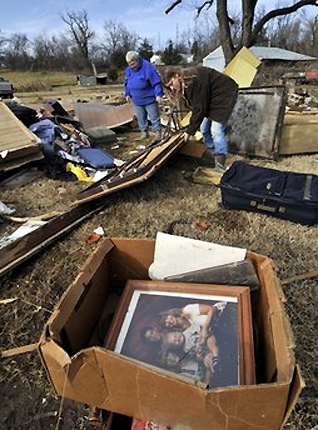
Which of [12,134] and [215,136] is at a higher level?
[12,134]

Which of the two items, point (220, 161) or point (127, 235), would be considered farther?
point (220, 161)

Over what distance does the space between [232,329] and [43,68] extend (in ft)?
147

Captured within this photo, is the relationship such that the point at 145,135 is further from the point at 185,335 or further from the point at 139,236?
the point at 185,335

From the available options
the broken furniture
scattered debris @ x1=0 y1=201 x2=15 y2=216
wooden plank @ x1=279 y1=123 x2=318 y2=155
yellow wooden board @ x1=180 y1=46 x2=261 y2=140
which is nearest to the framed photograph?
scattered debris @ x1=0 y1=201 x2=15 y2=216

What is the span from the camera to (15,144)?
179 inches

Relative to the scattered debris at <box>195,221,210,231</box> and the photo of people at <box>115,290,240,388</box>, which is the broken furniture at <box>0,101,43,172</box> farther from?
the photo of people at <box>115,290,240,388</box>

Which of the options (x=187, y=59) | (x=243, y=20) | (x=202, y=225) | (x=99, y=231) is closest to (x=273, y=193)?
(x=202, y=225)

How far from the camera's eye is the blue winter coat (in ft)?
17.3

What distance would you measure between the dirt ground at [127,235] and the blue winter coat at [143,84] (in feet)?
4.75

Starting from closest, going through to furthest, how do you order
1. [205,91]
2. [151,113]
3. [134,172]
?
[134,172] < [205,91] < [151,113]

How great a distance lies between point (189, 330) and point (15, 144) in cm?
428

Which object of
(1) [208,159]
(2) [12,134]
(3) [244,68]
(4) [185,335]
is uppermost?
(3) [244,68]

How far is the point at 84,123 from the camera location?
23.2 feet

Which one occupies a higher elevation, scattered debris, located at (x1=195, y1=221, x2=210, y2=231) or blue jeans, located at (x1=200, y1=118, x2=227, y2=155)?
blue jeans, located at (x1=200, y1=118, x2=227, y2=155)
